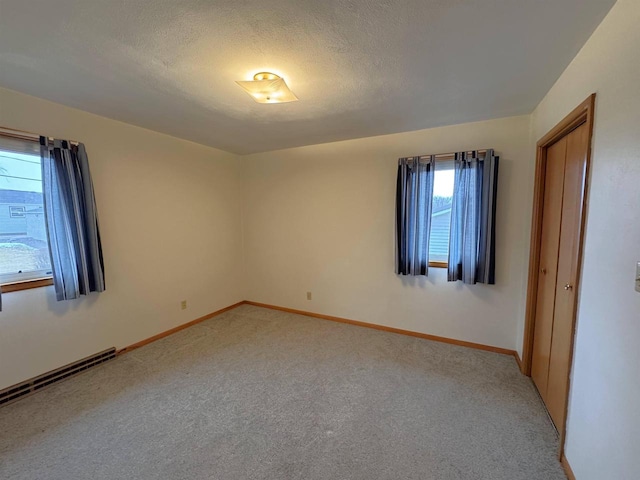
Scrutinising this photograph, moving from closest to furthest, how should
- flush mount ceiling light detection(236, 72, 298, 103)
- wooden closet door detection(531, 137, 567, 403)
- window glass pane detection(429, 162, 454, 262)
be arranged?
flush mount ceiling light detection(236, 72, 298, 103), wooden closet door detection(531, 137, 567, 403), window glass pane detection(429, 162, 454, 262)

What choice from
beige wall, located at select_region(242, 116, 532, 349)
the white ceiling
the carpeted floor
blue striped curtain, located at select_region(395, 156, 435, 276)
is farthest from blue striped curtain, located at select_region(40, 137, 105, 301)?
blue striped curtain, located at select_region(395, 156, 435, 276)

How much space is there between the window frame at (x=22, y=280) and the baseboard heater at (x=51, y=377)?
749mm

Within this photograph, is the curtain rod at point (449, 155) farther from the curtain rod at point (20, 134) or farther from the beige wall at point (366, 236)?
the curtain rod at point (20, 134)

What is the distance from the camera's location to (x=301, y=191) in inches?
149

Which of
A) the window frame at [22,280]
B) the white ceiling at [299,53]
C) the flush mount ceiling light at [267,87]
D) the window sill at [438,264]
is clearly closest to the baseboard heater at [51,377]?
the window frame at [22,280]

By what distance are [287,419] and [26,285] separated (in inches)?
92.0

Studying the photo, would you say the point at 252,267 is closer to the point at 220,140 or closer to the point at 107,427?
the point at 220,140

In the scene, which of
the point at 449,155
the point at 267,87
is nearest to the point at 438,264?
the point at 449,155

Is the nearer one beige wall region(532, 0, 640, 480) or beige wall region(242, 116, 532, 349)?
beige wall region(532, 0, 640, 480)

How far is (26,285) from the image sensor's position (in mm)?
2193

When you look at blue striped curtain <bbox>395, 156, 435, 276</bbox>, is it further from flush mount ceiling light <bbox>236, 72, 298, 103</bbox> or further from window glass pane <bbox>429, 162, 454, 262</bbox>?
flush mount ceiling light <bbox>236, 72, 298, 103</bbox>

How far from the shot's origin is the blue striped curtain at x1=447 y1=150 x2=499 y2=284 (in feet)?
8.67

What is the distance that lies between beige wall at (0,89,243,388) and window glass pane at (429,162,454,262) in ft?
9.36

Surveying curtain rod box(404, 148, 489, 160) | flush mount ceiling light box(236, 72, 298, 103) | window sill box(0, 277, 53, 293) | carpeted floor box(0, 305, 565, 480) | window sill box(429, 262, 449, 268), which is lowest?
carpeted floor box(0, 305, 565, 480)
